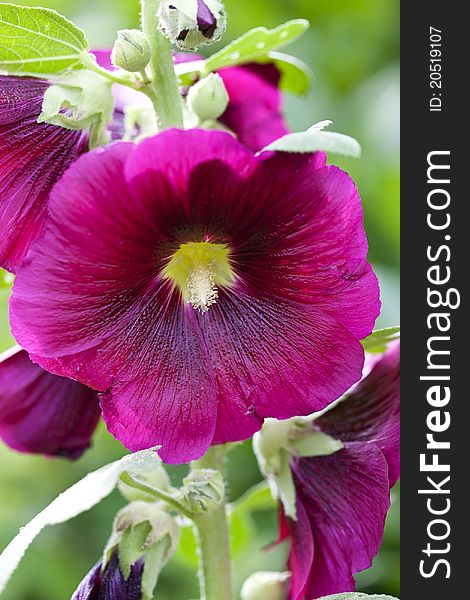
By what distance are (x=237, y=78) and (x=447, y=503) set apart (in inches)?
26.6

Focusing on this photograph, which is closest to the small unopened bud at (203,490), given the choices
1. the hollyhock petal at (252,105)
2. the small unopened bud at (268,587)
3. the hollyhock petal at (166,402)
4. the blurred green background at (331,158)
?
the hollyhock petal at (166,402)

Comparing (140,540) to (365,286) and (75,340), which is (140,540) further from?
(365,286)

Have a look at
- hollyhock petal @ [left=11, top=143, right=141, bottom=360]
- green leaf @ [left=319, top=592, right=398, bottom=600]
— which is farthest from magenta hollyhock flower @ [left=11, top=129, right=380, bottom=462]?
green leaf @ [left=319, top=592, right=398, bottom=600]

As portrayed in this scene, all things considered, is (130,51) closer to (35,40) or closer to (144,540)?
(35,40)

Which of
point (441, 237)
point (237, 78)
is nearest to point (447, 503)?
point (441, 237)

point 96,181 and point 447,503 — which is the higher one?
point 96,181

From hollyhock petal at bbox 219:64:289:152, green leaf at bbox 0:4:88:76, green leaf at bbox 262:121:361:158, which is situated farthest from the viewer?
hollyhock petal at bbox 219:64:289:152

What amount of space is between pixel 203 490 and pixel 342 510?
17cm

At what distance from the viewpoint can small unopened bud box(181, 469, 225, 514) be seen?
1.21 meters

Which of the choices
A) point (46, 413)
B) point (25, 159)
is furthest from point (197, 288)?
point (46, 413)

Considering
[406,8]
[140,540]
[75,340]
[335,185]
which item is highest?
[406,8]

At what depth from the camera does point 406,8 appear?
1.29 meters

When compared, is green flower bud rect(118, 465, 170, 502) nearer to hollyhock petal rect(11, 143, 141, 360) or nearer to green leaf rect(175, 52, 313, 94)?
hollyhock petal rect(11, 143, 141, 360)

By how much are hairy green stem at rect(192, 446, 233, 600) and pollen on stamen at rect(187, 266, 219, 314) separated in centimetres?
18
